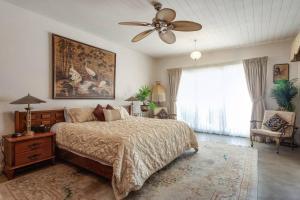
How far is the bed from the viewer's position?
82.1 inches

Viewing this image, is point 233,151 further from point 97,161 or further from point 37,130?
point 37,130

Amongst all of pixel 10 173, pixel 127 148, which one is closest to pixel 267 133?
pixel 127 148

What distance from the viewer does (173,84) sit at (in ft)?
20.5

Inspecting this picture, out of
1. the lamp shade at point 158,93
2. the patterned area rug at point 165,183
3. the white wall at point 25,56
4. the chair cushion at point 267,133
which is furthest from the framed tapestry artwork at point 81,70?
the chair cushion at point 267,133

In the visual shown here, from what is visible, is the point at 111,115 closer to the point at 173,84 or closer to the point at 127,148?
the point at 127,148

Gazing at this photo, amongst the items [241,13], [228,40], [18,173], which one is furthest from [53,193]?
[228,40]

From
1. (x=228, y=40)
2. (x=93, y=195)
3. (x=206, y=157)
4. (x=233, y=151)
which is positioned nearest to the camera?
(x=93, y=195)

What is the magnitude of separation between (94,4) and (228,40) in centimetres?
343

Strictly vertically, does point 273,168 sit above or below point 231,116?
below

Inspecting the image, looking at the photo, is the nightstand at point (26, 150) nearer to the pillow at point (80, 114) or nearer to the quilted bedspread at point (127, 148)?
the quilted bedspread at point (127, 148)

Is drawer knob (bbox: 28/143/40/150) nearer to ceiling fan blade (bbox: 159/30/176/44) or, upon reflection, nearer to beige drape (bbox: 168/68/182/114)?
ceiling fan blade (bbox: 159/30/176/44)

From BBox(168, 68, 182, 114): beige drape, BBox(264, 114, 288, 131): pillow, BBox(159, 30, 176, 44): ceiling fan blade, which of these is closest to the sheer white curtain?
BBox(168, 68, 182, 114): beige drape

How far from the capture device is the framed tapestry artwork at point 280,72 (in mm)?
4441

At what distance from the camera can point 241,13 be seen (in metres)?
3.02
